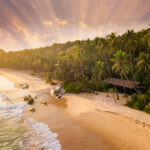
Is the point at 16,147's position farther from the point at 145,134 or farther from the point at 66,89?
the point at 66,89

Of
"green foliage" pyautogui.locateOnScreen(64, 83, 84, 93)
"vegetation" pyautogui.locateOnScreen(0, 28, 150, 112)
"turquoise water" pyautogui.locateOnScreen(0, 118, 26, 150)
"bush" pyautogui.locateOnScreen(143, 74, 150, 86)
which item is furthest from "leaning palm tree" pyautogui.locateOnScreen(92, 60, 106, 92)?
"turquoise water" pyautogui.locateOnScreen(0, 118, 26, 150)

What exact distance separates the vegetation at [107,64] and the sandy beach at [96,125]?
19.7 ft

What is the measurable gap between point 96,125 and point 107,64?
61.5 feet

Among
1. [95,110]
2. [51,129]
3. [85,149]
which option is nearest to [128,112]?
[95,110]

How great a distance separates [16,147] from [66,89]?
2577cm

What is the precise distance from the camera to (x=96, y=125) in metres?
19.1

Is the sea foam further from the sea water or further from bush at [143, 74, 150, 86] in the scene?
bush at [143, 74, 150, 86]

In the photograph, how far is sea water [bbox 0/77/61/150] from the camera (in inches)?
577

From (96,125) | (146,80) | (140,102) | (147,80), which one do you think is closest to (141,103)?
(140,102)

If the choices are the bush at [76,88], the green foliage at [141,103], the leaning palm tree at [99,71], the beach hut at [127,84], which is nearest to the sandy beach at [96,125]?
the green foliage at [141,103]

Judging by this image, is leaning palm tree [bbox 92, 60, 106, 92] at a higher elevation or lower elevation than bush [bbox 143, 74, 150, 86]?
higher

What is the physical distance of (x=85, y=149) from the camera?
541 inches

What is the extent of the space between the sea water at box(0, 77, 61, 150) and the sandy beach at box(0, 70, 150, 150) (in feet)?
3.90

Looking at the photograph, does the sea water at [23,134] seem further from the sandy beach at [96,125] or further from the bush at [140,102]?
the bush at [140,102]
